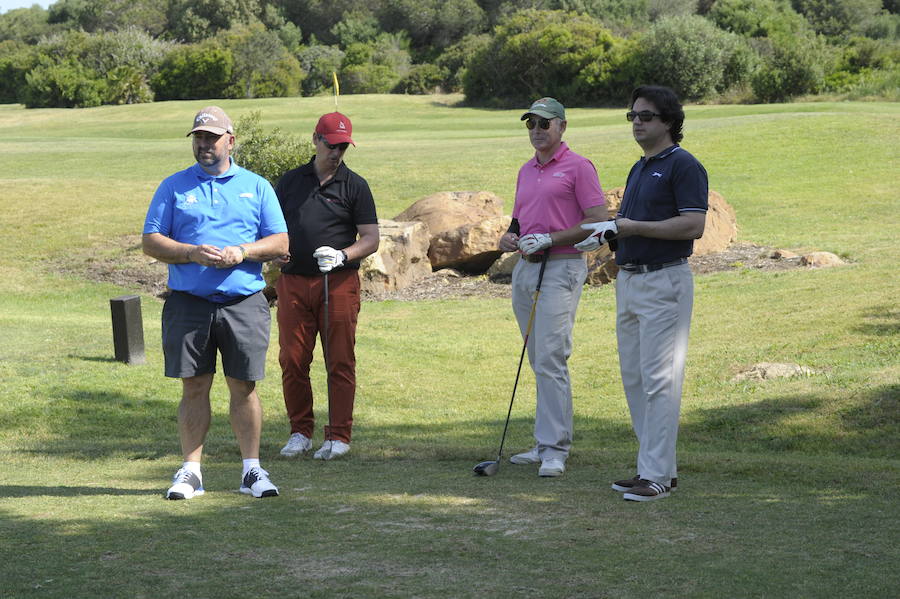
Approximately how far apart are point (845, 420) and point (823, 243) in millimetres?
9747

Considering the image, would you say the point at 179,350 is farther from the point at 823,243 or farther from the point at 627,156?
the point at 627,156

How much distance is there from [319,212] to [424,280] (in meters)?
9.96

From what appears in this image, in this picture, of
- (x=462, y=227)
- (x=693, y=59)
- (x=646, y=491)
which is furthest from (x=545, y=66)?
(x=646, y=491)

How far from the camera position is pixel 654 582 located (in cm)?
405

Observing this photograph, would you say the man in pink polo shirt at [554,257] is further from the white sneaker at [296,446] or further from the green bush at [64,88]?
the green bush at [64,88]

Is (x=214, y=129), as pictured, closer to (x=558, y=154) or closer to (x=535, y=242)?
(x=535, y=242)

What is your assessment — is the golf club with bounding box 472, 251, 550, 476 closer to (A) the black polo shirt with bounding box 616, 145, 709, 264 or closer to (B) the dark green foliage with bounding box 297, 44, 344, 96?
(A) the black polo shirt with bounding box 616, 145, 709, 264

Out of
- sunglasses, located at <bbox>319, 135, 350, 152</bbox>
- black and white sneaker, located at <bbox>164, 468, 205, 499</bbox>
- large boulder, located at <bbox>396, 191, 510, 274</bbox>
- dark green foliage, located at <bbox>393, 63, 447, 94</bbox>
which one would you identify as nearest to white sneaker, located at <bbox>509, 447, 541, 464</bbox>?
black and white sneaker, located at <bbox>164, 468, 205, 499</bbox>

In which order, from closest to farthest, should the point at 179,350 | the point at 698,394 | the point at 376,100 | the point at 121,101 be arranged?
the point at 179,350 < the point at 698,394 < the point at 376,100 < the point at 121,101

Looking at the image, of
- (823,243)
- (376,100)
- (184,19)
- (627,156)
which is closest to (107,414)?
(823,243)

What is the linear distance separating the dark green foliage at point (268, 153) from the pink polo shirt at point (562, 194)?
12.8 m

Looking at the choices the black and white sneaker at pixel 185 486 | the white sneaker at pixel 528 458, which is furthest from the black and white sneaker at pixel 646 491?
the black and white sneaker at pixel 185 486

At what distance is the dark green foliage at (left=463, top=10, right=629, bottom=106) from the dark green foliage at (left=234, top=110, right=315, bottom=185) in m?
32.0

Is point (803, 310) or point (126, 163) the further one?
point (126, 163)
